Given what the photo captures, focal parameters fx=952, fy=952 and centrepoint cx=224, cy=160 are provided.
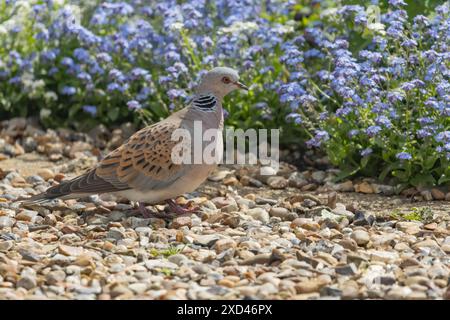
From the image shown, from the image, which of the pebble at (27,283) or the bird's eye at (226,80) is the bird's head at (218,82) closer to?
the bird's eye at (226,80)

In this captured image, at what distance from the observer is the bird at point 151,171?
6371mm

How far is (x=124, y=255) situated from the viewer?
18.2 ft

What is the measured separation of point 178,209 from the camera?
6.58 metres

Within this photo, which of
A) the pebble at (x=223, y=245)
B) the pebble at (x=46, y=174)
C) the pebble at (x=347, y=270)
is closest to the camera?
the pebble at (x=347, y=270)

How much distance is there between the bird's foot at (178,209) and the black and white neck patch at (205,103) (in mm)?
695

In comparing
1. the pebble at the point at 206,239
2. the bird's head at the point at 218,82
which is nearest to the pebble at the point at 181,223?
the pebble at the point at 206,239

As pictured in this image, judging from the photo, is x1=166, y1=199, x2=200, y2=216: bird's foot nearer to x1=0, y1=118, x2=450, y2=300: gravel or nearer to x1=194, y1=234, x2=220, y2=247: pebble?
x1=0, y1=118, x2=450, y2=300: gravel

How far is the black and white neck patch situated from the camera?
21.5 ft

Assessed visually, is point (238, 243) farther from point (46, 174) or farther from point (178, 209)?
point (46, 174)

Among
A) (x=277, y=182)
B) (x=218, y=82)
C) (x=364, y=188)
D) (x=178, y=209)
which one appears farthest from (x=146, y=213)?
(x=364, y=188)

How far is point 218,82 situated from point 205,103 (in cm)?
21
